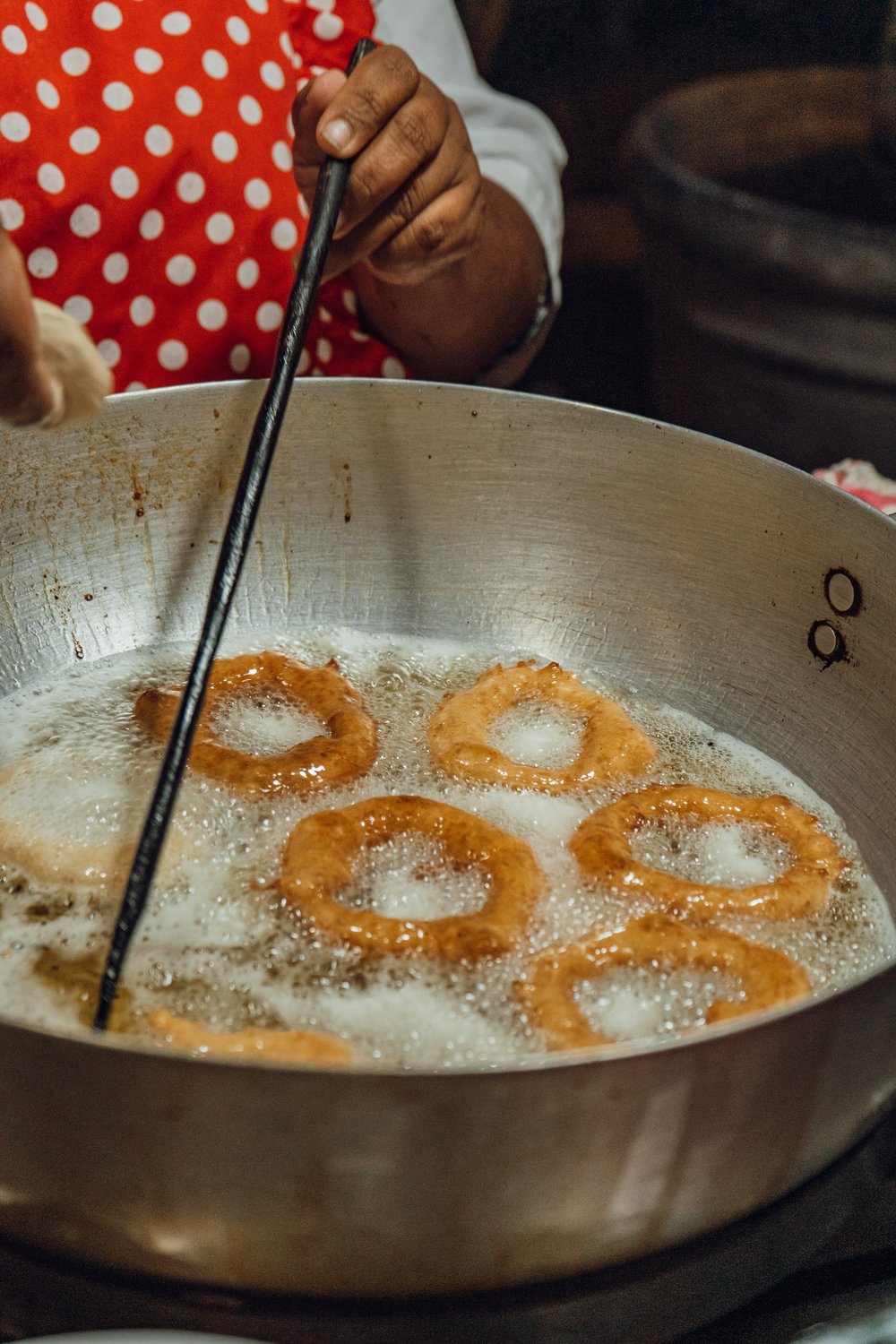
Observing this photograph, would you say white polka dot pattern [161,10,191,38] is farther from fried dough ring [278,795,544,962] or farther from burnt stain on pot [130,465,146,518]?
fried dough ring [278,795,544,962]

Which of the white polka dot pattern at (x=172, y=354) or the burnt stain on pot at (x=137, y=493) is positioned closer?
the burnt stain on pot at (x=137, y=493)

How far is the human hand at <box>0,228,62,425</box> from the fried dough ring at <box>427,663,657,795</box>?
1.64 feet

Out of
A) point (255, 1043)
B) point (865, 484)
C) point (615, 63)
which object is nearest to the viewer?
point (255, 1043)

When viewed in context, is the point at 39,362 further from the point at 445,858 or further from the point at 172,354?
the point at 172,354

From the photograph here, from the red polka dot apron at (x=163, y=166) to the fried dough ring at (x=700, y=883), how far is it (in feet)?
2.42

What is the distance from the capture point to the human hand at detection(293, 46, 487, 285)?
3.51ft

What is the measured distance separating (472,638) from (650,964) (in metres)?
0.48

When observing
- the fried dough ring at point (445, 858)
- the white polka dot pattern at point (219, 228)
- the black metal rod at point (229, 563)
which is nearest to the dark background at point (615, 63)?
the white polka dot pattern at point (219, 228)

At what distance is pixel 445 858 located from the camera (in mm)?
921

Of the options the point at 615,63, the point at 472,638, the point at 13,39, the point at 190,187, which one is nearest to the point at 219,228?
the point at 190,187

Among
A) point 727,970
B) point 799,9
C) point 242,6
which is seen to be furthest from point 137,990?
point 799,9

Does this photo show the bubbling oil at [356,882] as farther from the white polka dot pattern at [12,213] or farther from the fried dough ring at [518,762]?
the white polka dot pattern at [12,213]

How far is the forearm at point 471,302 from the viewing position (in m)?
1.43

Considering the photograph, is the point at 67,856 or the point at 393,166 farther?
the point at 393,166
